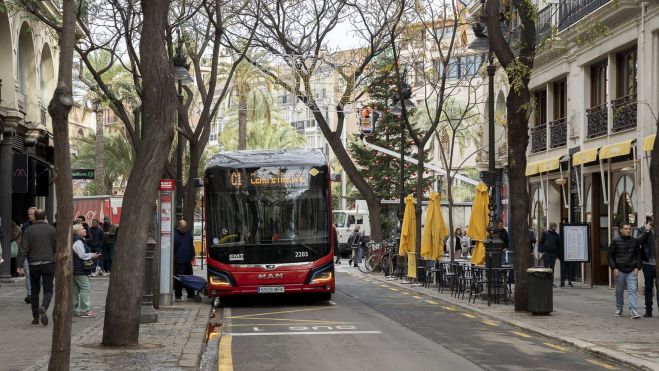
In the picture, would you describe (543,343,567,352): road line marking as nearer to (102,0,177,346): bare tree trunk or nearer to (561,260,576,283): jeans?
(102,0,177,346): bare tree trunk

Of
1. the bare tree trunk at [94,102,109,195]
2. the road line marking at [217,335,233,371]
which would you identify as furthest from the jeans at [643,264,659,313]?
the bare tree trunk at [94,102,109,195]

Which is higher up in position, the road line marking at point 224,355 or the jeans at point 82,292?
the jeans at point 82,292

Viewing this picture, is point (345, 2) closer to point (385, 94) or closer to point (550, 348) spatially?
point (550, 348)

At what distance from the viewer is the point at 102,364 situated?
1273 centimetres

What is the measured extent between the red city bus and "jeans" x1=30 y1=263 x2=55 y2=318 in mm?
5978

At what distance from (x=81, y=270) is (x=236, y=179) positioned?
5.59 metres

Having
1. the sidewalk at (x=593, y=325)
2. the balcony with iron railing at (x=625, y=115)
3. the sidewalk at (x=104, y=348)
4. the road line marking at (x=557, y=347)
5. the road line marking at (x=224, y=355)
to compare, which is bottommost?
the road line marking at (x=557, y=347)

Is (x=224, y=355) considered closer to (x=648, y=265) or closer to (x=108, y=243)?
(x=648, y=265)

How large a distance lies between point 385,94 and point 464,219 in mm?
9922

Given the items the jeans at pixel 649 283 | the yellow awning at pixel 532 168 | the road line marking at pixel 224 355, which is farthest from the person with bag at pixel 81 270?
the yellow awning at pixel 532 168

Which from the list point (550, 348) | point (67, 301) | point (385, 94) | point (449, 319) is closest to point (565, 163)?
point (449, 319)

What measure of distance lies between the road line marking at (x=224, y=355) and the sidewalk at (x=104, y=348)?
28 cm

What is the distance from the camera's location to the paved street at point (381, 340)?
45.6 feet

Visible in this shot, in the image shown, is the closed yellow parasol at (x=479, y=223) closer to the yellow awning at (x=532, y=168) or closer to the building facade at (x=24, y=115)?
the building facade at (x=24, y=115)
